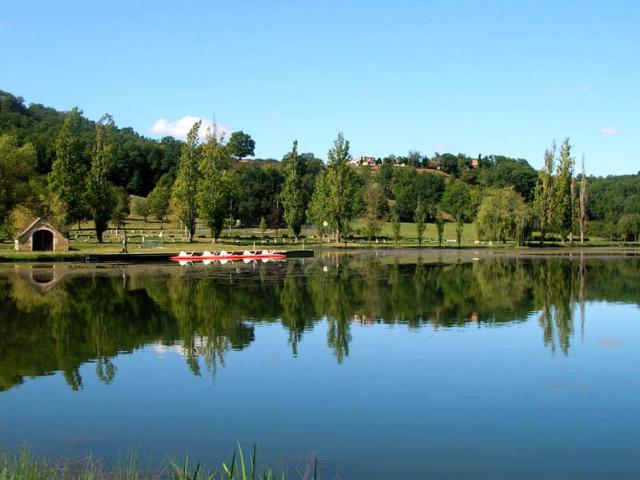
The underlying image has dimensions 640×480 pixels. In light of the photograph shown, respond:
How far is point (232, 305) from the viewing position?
29.4 meters

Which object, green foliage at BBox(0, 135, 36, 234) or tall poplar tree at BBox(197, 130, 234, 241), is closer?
green foliage at BBox(0, 135, 36, 234)

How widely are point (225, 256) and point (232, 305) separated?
35.8 m

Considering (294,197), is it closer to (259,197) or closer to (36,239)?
(36,239)

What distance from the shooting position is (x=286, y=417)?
1305 centimetres

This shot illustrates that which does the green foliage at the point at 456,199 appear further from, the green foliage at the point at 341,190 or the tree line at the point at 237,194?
the green foliage at the point at 341,190

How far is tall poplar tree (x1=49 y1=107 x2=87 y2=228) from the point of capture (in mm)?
74312

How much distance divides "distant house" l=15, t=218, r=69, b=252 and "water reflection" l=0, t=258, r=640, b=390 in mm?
13688

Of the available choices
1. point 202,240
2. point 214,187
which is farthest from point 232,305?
point 202,240

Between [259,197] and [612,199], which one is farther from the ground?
[259,197]

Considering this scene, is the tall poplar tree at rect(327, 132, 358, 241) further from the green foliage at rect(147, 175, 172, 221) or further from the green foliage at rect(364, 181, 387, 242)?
the green foliage at rect(147, 175, 172, 221)

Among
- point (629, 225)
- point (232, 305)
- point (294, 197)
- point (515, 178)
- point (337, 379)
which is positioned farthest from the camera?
point (515, 178)

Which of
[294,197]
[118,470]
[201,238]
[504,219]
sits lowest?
[118,470]

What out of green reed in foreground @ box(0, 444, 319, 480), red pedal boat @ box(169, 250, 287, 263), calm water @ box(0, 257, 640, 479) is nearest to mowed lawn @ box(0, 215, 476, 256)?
red pedal boat @ box(169, 250, 287, 263)

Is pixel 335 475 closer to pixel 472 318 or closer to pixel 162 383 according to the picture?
pixel 162 383
